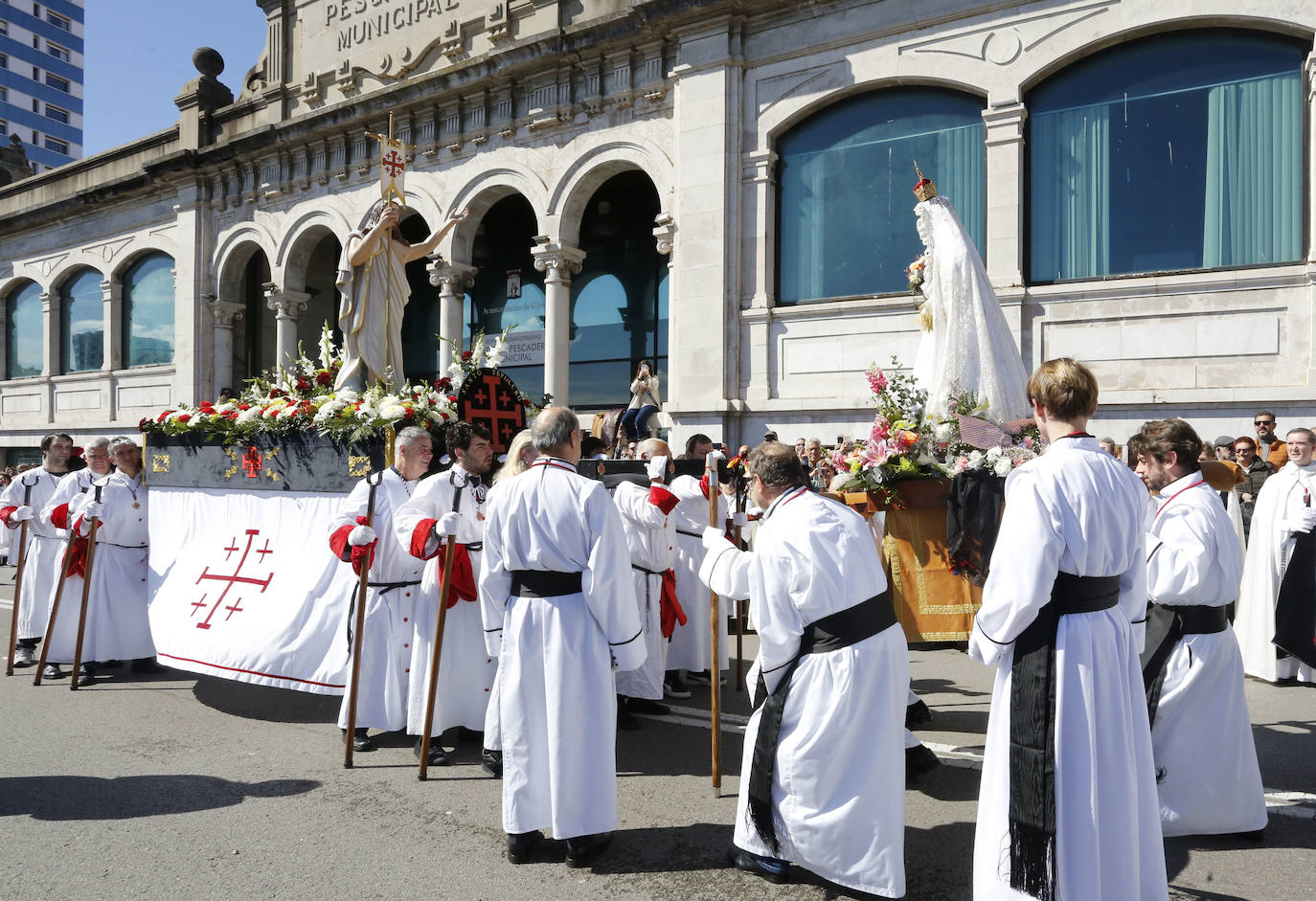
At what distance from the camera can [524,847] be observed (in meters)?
4.12

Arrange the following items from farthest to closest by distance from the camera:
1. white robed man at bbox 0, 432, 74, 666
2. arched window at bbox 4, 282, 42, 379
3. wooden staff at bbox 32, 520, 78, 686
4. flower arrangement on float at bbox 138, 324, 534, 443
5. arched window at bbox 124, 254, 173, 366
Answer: arched window at bbox 4, 282, 42, 379 → arched window at bbox 124, 254, 173, 366 → white robed man at bbox 0, 432, 74, 666 → wooden staff at bbox 32, 520, 78, 686 → flower arrangement on float at bbox 138, 324, 534, 443

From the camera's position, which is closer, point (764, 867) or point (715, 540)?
point (764, 867)

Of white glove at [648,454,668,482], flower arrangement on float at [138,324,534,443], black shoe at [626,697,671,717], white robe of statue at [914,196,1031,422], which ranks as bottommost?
black shoe at [626,697,671,717]

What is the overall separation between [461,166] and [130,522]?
35.3 feet

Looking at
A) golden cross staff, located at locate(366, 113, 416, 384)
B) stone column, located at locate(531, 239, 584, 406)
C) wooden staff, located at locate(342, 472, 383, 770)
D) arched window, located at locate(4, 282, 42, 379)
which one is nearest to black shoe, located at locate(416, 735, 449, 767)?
wooden staff, located at locate(342, 472, 383, 770)

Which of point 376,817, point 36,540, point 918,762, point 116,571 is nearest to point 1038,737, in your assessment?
point 918,762

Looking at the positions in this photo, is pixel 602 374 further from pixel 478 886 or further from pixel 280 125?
pixel 478 886

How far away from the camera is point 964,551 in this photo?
17.3 feet

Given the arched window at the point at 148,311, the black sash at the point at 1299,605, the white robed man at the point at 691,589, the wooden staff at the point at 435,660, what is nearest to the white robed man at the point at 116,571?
the wooden staff at the point at 435,660

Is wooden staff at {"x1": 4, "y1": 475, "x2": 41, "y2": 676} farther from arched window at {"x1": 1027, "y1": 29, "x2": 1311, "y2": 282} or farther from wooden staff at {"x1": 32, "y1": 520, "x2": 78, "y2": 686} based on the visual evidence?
arched window at {"x1": 1027, "y1": 29, "x2": 1311, "y2": 282}

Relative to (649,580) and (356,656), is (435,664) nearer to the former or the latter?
(356,656)

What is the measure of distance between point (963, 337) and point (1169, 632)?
248 centimetres

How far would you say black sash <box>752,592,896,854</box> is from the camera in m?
3.68

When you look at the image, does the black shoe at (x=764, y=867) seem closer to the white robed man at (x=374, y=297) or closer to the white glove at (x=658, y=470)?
the white glove at (x=658, y=470)
